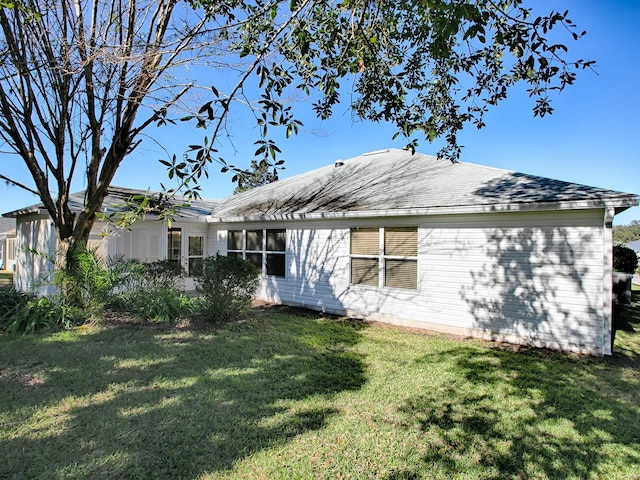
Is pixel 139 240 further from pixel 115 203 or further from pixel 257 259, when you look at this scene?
pixel 257 259

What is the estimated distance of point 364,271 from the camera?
9.02m

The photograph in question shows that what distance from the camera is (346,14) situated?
508 centimetres

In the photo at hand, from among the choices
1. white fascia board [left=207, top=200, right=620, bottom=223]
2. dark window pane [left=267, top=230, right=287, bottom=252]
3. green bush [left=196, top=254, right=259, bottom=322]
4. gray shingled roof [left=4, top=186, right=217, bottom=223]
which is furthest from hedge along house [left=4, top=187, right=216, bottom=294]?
green bush [left=196, top=254, right=259, bottom=322]

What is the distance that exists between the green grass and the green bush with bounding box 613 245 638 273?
9.46 metres

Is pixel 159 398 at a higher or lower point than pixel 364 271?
lower

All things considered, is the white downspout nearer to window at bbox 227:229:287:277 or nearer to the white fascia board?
the white fascia board

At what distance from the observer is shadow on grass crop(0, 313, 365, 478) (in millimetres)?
3010

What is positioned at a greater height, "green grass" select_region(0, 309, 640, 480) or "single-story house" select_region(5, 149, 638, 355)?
"single-story house" select_region(5, 149, 638, 355)

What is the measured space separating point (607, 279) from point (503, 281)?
1.61 metres

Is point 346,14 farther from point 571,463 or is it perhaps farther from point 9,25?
point 9,25

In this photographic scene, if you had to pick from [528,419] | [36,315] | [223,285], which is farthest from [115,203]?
[528,419]

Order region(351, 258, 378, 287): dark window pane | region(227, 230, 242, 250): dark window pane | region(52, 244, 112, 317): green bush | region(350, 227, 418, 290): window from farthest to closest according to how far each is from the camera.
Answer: region(227, 230, 242, 250): dark window pane
region(351, 258, 378, 287): dark window pane
region(350, 227, 418, 290): window
region(52, 244, 112, 317): green bush

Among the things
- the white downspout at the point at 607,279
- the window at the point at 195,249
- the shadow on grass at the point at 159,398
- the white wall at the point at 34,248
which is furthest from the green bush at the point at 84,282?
the white downspout at the point at 607,279

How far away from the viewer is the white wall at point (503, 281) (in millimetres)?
6223
